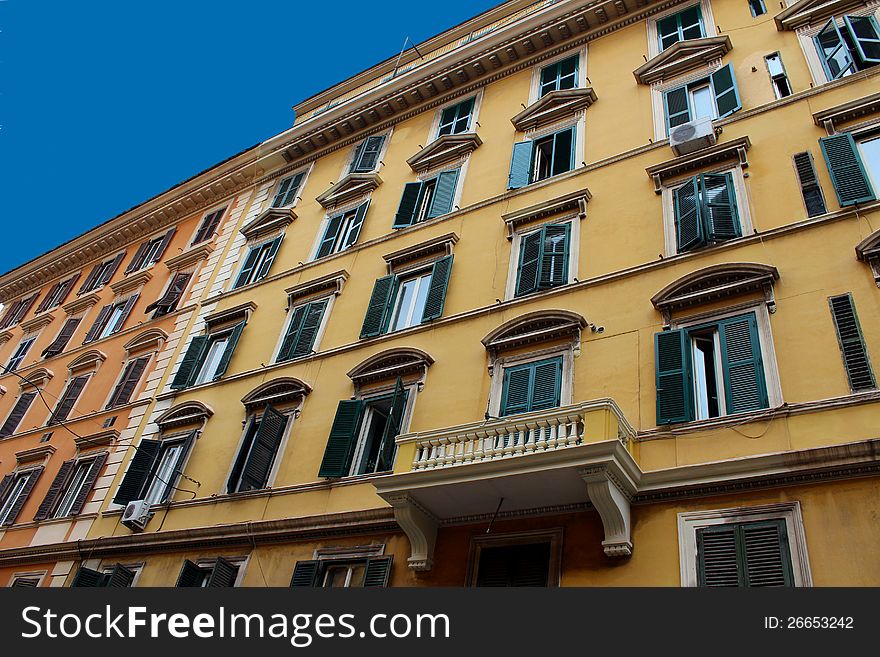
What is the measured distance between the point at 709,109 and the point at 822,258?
5.12 m

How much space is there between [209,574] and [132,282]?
13.6 metres

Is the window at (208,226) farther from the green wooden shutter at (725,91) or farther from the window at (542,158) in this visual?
the green wooden shutter at (725,91)

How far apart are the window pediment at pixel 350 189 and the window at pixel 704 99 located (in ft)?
25.2

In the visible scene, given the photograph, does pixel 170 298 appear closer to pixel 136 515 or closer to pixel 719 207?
pixel 136 515

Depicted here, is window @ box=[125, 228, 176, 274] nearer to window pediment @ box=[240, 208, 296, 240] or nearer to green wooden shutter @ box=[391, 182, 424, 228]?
window pediment @ box=[240, 208, 296, 240]

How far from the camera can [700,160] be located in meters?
13.5

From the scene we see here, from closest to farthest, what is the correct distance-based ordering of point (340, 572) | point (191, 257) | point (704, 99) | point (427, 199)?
point (340, 572) < point (704, 99) < point (427, 199) < point (191, 257)

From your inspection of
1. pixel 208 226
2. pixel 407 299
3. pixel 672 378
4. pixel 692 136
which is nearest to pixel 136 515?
pixel 407 299

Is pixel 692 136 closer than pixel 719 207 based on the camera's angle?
No

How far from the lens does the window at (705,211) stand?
1219 cm

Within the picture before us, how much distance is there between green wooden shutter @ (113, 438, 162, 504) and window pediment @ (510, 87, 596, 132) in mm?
11071

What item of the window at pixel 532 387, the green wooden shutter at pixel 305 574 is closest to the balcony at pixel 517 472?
the window at pixel 532 387

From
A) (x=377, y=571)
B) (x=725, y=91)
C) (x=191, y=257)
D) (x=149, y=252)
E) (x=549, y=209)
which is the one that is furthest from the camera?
(x=149, y=252)

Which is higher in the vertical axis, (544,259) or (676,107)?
(676,107)
